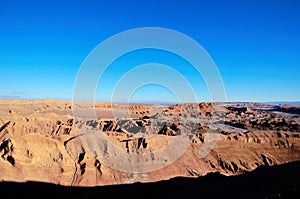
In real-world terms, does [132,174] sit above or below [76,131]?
below

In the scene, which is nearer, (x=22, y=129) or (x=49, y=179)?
(x=49, y=179)

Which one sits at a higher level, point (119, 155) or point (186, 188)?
point (119, 155)

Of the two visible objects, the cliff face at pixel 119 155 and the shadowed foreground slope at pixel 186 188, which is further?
the cliff face at pixel 119 155

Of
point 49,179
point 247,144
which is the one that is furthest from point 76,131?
point 247,144

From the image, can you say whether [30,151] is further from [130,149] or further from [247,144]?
[247,144]

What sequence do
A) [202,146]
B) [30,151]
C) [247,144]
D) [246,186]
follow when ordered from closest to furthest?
[246,186] → [30,151] → [202,146] → [247,144]

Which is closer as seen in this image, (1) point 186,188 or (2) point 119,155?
(1) point 186,188

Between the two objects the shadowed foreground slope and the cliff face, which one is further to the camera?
the cliff face

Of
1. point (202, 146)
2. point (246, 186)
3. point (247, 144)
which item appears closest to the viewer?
point (246, 186)
